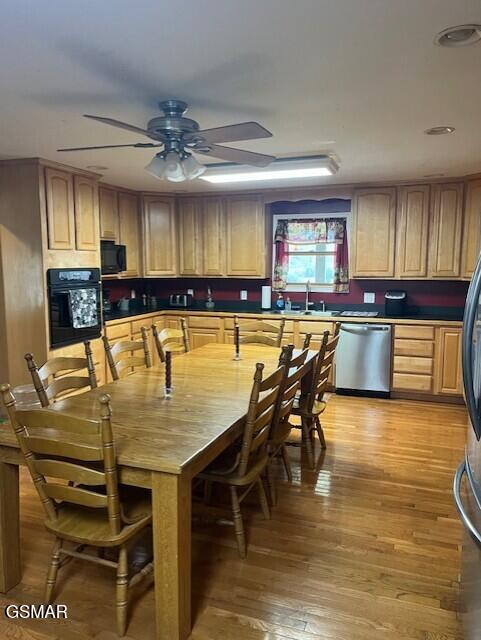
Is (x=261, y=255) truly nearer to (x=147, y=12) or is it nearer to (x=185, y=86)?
(x=185, y=86)

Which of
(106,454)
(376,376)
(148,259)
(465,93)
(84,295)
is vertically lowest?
(376,376)

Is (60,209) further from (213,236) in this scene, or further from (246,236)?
(246,236)

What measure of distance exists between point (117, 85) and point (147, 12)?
0.72 metres

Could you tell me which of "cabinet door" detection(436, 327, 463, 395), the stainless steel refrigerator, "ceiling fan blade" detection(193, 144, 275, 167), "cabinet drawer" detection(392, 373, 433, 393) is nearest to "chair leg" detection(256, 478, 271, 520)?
the stainless steel refrigerator

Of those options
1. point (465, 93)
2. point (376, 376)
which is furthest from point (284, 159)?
point (376, 376)

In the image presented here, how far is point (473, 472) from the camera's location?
168cm

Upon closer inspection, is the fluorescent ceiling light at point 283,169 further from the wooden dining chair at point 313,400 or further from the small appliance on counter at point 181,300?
the small appliance on counter at point 181,300

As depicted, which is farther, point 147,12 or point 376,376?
point 376,376

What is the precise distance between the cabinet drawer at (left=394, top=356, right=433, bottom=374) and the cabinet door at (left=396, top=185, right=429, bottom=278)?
904 mm

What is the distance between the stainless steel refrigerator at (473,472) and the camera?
1.53 m

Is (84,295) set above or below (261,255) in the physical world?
below

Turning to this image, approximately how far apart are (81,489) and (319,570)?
1.22 m

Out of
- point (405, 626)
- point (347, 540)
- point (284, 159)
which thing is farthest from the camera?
point (284, 159)

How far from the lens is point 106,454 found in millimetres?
1753
